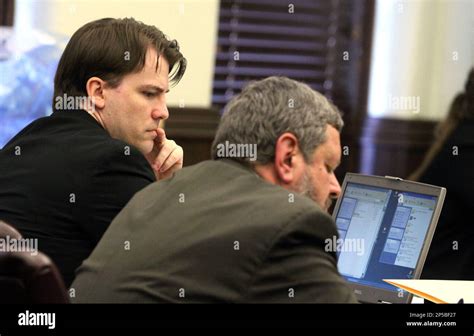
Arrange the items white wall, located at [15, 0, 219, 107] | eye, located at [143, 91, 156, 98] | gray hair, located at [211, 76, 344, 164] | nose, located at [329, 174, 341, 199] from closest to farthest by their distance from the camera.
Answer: gray hair, located at [211, 76, 344, 164]
nose, located at [329, 174, 341, 199]
eye, located at [143, 91, 156, 98]
white wall, located at [15, 0, 219, 107]

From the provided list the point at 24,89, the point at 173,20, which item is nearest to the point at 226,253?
the point at 24,89

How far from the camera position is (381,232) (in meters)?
2.77

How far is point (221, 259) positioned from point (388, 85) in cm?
454

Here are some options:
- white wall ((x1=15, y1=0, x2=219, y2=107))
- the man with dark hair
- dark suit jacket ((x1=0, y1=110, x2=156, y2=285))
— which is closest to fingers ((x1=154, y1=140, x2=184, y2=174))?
the man with dark hair

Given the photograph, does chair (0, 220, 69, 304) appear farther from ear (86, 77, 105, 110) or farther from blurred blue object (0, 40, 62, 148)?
blurred blue object (0, 40, 62, 148)

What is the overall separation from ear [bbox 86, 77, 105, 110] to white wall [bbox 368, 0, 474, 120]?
3.56 meters

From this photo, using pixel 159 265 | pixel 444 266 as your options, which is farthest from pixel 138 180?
pixel 444 266

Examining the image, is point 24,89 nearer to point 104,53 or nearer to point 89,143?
point 104,53

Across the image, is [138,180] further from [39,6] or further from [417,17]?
[417,17]

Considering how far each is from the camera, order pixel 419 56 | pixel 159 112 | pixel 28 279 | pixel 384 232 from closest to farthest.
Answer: pixel 28 279
pixel 384 232
pixel 159 112
pixel 419 56

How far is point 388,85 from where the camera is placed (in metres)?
6.24

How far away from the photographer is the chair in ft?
5.62

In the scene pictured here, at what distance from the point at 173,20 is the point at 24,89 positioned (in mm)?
971

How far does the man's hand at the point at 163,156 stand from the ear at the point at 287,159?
1.22 m
